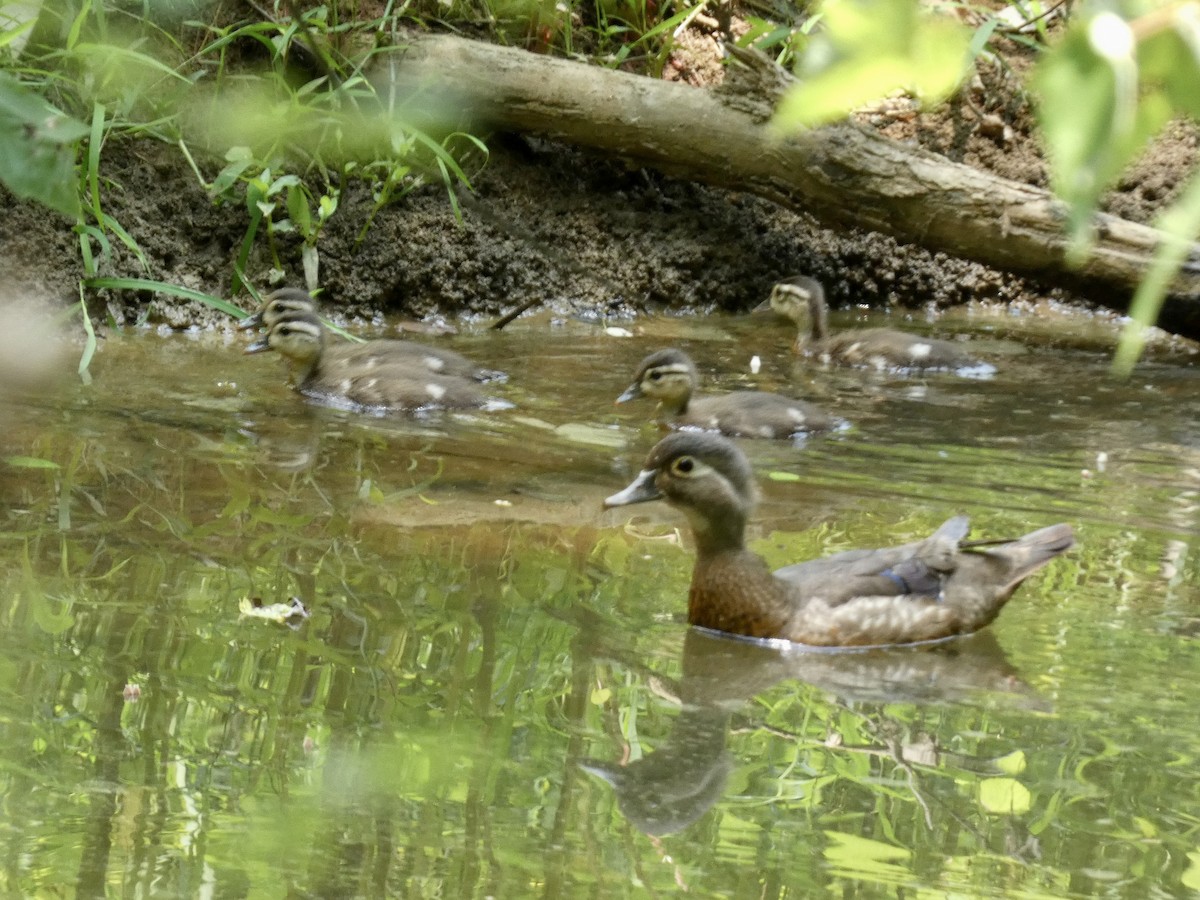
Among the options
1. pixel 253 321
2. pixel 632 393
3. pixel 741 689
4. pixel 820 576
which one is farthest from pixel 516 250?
pixel 741 689

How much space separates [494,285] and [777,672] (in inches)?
218

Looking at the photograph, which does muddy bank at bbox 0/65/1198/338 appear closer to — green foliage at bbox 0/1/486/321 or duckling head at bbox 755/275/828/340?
green foliage at bbox 0/1/486/321

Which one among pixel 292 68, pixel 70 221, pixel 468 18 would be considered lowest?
pixel 70 221

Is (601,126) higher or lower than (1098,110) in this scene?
higher

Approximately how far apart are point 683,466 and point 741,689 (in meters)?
0.84

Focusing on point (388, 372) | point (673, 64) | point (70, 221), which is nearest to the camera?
point (388, 372)

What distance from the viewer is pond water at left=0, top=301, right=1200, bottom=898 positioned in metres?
2.77

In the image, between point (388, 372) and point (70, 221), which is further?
point (70, 221)

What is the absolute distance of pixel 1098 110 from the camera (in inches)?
23.8

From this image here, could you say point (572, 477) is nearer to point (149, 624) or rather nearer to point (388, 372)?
point (388, 372)

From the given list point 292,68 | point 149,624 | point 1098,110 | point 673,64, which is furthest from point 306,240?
point 1098,110

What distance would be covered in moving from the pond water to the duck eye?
39 cm

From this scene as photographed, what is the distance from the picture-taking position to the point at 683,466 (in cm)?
448

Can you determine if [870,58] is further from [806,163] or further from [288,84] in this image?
[288,84]
